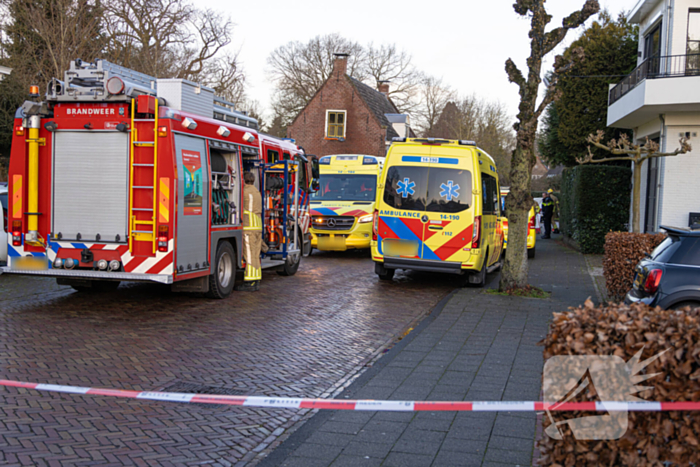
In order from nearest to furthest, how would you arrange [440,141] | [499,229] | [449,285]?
[440,141]
[449,285]
[499,229]

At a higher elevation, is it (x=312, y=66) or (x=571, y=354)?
(x=312, y=66)

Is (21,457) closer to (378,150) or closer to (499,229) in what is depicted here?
(499,229)

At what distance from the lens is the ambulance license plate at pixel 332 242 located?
53.5 feet

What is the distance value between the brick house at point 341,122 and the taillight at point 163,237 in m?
32.6

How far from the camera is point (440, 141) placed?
11.6 metres

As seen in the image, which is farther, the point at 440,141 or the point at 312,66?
the point at 312,66

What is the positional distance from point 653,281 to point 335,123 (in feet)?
118

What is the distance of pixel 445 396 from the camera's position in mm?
5336

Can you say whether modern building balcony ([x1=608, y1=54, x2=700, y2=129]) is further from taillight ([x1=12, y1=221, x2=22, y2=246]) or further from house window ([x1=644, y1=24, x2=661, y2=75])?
taillight ([x1=12, y1=221, x2=22, y2=246])

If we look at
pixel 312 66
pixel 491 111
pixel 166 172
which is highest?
pixel 312 66

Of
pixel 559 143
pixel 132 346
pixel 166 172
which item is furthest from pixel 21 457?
pixel 559 143

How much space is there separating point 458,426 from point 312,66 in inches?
1898

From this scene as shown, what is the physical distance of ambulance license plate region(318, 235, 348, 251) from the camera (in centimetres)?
1631

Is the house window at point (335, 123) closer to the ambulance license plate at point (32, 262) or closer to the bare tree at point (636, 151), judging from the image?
the bare tree at point (636, 151)
